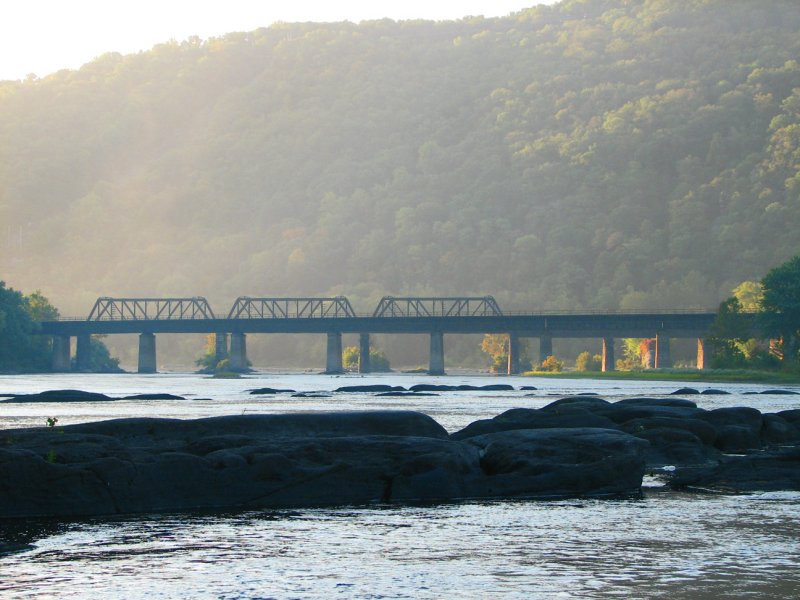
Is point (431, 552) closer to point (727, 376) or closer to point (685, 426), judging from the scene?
point (685, 426)

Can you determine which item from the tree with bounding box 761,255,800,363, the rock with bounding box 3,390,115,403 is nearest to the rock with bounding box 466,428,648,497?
the rock with bounding box 3,390,115,403

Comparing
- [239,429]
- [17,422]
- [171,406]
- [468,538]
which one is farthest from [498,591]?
[171,406]

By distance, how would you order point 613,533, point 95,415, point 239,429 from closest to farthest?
point 613,533, point 239,429, point 95,415

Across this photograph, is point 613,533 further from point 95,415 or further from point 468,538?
point 95,415

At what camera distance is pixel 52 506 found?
3388 centimetres

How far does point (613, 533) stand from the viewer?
32.1m

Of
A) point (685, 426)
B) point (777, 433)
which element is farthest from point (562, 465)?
point (777, 433)

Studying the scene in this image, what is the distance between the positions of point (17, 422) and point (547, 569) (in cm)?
4728

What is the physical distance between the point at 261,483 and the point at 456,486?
5629 millimetres

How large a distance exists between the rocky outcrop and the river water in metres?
1.05

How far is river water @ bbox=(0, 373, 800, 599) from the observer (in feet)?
84.4

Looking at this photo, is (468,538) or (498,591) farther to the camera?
(468,538)

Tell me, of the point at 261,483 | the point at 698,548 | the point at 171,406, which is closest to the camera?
the point at 698,548

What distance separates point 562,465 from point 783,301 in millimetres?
128520
